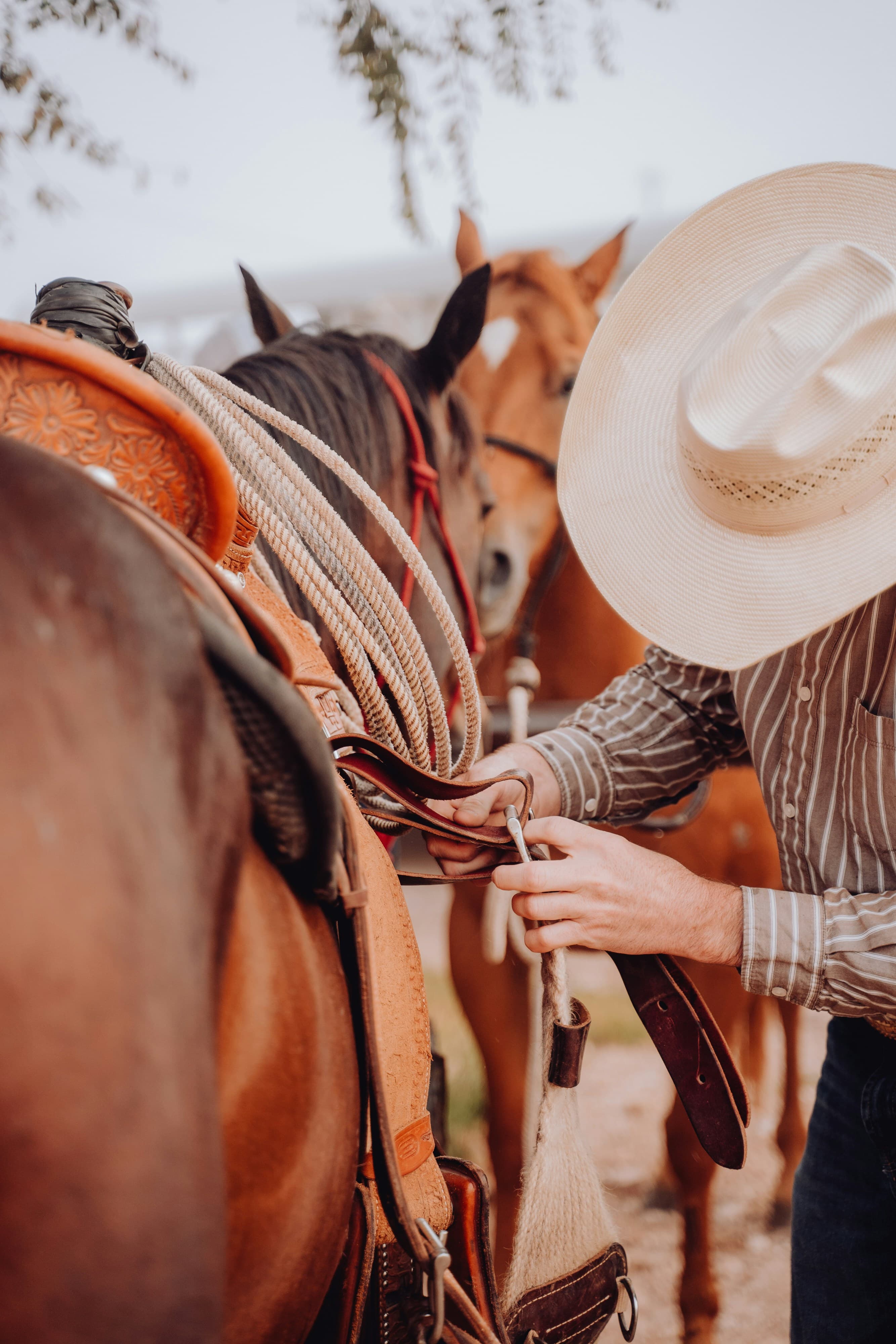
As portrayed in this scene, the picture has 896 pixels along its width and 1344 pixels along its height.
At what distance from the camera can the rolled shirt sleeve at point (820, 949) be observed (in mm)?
790

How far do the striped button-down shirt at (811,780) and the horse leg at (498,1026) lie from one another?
0.89 meters

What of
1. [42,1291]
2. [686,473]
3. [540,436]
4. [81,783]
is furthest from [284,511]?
[540,436]

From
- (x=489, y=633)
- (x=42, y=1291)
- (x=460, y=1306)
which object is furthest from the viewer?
(x=489, y=633)

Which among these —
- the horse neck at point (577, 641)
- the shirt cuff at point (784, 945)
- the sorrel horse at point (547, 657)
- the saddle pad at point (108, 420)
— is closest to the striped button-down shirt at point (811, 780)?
the shirt cuff at point (784, 945)

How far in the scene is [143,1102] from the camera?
0.31m

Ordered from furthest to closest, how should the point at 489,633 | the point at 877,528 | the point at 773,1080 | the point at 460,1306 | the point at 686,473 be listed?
the point at 773,1080 < the point at 489,633 < the point at 686,473 < the point at 877,528 < the point at 460,1306

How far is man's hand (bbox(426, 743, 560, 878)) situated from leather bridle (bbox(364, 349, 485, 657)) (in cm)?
27

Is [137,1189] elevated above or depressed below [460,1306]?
above

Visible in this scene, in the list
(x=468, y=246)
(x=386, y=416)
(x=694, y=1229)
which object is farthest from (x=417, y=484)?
(x=694, y=1229)

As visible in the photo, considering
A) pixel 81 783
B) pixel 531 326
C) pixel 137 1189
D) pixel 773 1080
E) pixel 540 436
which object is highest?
pixel 531 326

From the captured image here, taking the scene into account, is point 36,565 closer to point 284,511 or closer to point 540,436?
point 284,511

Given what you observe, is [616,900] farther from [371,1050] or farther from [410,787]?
[371,1050]

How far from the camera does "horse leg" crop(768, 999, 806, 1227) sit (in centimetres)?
232

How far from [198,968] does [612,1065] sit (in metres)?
3.08
